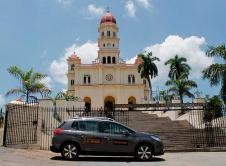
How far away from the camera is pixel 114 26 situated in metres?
71.4

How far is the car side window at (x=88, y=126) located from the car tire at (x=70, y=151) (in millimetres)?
706

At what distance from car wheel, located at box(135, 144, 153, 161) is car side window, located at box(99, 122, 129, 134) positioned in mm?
844

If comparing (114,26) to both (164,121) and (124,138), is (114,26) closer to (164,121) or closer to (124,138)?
(164,121)

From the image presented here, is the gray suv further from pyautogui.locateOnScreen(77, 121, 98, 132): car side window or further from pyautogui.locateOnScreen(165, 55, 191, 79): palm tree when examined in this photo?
pyautogui.locateOnScreen(165, 55, 191, 79): palm tree

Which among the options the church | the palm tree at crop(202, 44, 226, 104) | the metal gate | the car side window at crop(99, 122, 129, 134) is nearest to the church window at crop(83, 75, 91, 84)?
the church

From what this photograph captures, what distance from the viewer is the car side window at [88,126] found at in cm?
1335

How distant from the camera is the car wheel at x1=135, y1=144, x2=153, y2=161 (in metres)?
13.1

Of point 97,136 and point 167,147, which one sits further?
point 167,147

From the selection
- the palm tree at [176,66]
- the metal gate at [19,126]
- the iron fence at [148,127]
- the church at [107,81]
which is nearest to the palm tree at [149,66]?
the palm tree at [176,66]

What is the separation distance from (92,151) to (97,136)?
57 centimetres

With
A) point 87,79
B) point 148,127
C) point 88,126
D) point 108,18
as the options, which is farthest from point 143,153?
point 108,18

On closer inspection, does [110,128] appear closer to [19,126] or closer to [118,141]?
[118,141]

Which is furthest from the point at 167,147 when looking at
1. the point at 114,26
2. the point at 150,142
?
the point at 114,26

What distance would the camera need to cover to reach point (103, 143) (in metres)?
13.0
